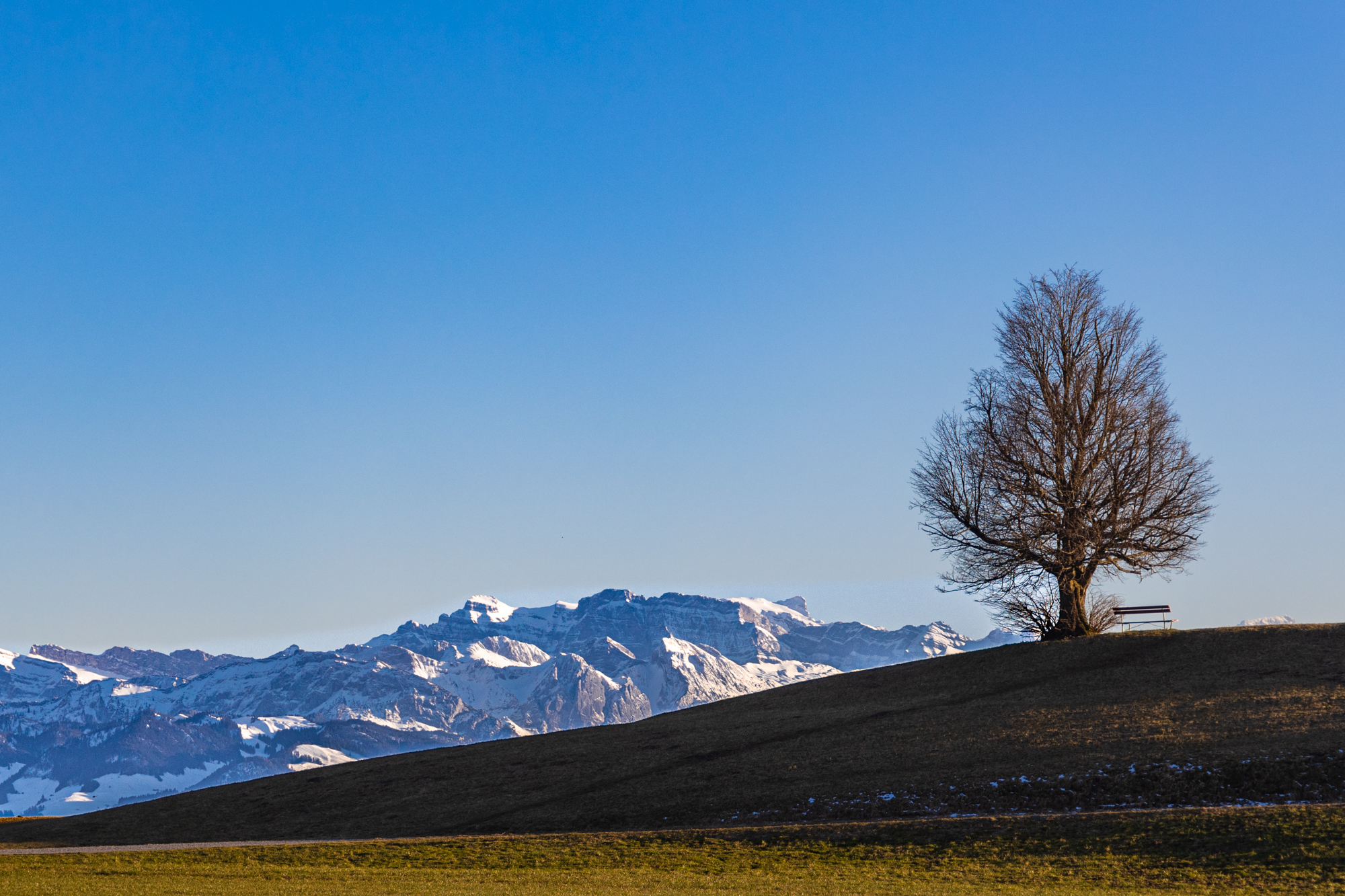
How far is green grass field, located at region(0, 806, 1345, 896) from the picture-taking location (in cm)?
2180

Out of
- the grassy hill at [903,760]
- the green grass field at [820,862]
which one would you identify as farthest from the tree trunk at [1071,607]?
Answer: the green grass field at [820,862]

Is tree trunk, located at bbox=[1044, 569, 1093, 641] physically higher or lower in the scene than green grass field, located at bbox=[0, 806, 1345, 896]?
higher

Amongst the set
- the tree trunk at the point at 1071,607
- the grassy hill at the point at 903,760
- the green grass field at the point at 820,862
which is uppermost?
the tree trunk at the point at 1071,607

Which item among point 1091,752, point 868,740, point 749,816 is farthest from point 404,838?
point 1091,752

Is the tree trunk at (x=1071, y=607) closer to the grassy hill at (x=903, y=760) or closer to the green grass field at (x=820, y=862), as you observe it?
the grassy hill at (x=903, y=760)

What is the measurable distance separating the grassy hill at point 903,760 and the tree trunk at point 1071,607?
2573 mm

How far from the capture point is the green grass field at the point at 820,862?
21.8 meters

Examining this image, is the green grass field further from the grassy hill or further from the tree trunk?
the tree trunk

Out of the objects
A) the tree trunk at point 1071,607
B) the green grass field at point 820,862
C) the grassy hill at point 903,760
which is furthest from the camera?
the tree trunk at point 1071,607

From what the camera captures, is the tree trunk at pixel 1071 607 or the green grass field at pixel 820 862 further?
the tree trunk at pixel 1071 607

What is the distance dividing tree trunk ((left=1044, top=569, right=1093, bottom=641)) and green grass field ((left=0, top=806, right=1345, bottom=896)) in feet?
91.6

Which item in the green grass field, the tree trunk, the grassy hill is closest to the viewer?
the green grass field

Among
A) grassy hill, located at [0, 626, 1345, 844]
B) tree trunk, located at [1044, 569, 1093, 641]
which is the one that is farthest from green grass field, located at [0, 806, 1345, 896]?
tree trunk, located at [1044, 569, 1093, 641]

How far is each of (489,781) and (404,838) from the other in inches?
354
